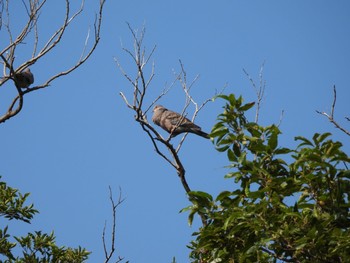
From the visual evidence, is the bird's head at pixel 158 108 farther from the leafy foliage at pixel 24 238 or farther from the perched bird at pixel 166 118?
the leafy foliage at pixel 24 238

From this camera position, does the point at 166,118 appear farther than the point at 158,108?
No

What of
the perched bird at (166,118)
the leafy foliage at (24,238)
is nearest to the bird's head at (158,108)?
the perched bird at (166,118)

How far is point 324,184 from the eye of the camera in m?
3.51

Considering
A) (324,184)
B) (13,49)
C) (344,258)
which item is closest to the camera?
(344,258)

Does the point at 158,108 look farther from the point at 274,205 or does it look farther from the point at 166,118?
the point at 274,205

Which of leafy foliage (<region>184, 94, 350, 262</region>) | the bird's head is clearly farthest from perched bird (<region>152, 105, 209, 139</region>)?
leafy foliage (<region>184, 94, 350, 262</region>)

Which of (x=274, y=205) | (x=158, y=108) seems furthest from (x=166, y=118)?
(x=274, y=205)

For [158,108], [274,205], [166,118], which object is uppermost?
[158,108]

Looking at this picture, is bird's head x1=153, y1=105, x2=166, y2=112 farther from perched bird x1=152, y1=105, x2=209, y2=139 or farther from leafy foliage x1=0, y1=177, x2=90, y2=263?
leafy foliage x1=0, y1=177, x2=90, y2=263

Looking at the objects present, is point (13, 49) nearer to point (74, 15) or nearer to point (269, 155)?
point (74, 15)

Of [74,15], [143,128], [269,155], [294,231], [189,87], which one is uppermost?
[74,15]

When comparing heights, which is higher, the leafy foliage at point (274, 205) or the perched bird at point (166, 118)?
the perched bird at point (166, 118)

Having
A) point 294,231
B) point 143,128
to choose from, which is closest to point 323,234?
point 294,231

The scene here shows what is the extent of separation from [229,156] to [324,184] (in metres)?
0.72
